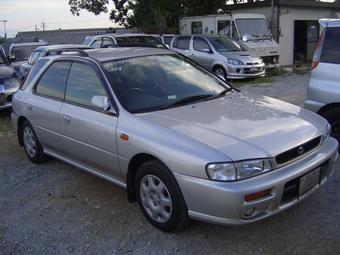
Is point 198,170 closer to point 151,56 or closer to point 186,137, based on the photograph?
point 186,137

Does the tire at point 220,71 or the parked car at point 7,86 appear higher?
the parked car at point 7,86

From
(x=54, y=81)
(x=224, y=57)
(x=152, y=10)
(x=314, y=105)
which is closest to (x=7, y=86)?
(x=54, y=81)

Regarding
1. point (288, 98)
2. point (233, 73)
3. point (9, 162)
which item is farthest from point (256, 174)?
point (233, 73)

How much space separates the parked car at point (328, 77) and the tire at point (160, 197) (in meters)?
2.74

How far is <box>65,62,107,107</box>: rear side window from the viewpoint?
4.25 meters

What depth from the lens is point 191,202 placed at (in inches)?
127

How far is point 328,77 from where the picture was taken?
5117 millimetres

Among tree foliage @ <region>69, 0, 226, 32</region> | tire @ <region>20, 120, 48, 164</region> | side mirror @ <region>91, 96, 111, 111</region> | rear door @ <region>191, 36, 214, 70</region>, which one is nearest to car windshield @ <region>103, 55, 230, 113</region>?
side mirror @ <region>91, 96, 111, 111</region>

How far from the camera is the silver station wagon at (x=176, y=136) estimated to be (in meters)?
3.12

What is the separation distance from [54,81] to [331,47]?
3.47m

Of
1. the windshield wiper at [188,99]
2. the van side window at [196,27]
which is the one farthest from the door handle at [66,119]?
the van side window at [196,27]

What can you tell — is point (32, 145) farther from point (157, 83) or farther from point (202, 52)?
point (202, 52)

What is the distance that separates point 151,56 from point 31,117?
1845 millimetres

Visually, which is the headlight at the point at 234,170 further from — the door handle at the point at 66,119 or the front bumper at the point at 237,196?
the door handle at the point at 66,119
